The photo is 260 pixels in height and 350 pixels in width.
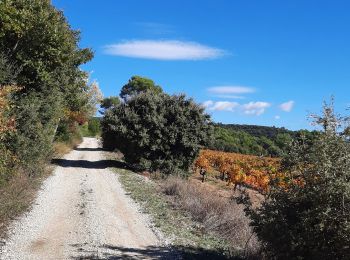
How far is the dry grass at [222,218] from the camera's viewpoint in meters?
11.6

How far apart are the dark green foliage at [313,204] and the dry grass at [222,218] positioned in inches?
76.3

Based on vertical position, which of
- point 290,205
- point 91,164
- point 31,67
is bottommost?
point 91,164

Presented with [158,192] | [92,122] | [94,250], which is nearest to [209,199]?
[158,192]

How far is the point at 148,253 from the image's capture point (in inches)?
396

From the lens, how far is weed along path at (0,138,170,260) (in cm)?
968

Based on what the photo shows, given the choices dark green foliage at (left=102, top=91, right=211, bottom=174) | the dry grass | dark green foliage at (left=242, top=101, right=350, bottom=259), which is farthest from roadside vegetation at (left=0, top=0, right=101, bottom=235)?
dark green foliage at (left=242, top=101, right=350, bottom=259)

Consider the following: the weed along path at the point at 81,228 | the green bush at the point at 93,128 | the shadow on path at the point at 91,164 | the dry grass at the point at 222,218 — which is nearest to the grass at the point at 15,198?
the weed along path at the point at 81,228

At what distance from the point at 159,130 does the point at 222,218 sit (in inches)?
524

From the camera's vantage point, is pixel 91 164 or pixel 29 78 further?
pixel 91 164

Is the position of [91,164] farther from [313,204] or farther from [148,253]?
[313,204]

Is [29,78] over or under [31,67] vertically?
under

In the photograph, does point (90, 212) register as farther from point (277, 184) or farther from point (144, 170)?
point (144, 170)

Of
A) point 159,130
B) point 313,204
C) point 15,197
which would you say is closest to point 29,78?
point 159,130

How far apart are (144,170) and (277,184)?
18.8 meters
